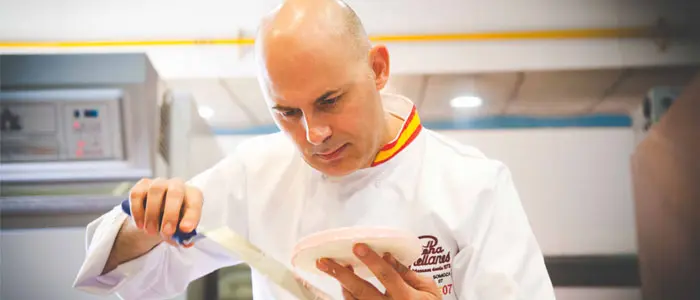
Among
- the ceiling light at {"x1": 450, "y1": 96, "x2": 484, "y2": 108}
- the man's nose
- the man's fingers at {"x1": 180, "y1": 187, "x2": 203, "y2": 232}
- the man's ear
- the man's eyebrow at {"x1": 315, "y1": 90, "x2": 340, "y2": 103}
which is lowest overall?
the ceiling light at {"x1": 450, "y1": 96, "x2": 484, "y2": 108}

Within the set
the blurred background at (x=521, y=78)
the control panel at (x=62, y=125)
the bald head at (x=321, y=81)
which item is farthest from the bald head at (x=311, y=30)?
the blurred background at (x=521, y=78)

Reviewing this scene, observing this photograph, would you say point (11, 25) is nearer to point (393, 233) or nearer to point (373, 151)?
point (373, 151)

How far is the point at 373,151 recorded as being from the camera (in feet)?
3.05

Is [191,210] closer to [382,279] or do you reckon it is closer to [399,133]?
[382,279]

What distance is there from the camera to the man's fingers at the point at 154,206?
0.76 metres

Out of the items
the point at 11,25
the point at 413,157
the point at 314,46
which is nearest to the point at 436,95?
the point at 413,157

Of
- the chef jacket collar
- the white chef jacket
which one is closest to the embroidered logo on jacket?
the white chef jacket

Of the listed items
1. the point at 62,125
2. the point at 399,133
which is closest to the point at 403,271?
the point at 399,133

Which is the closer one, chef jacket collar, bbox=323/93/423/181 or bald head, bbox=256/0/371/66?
bald head, bbox=256/0/371/66

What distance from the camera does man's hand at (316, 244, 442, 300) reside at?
710 millimetres

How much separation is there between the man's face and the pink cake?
155 mm

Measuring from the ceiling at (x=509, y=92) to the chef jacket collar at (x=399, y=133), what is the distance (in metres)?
1.01

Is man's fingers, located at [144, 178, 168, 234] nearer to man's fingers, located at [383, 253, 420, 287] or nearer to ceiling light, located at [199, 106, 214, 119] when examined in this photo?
man's fingers, located at [383, 253, 420, 287]

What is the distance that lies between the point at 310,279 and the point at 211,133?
1.18 metres
